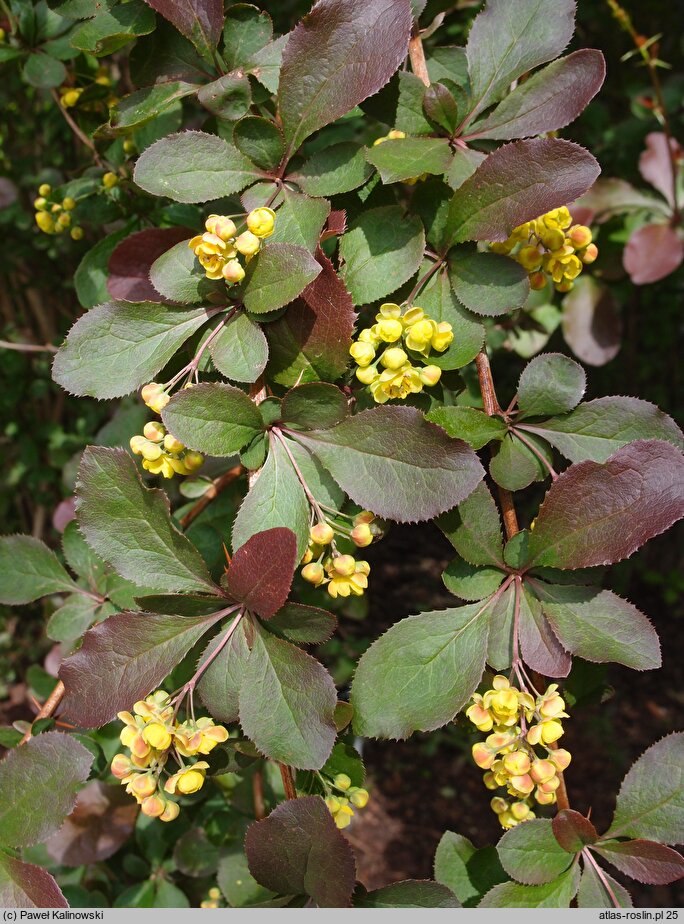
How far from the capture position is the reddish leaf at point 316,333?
0.80 metres

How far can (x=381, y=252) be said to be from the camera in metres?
0.84

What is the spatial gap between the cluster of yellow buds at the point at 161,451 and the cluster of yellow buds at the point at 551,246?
0.44 m

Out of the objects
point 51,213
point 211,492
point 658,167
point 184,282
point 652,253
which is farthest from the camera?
point 658,167

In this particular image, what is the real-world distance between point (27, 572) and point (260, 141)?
0.79 m

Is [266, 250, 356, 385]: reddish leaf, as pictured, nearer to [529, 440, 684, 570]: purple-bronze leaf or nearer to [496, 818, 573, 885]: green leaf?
[529, 440, 684, 570]: purple-bronze leaf

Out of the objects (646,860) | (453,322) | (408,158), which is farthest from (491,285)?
(646,860)

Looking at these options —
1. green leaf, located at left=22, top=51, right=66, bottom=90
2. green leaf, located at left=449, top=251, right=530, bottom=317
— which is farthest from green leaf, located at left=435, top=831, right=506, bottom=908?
green leaf, located at left=22, top=51, right=66, bottom=90

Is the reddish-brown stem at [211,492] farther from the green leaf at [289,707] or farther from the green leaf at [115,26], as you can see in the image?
the green leaf at [115,26]

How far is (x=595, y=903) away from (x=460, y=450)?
1.87ft

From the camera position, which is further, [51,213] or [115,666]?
[51,213]

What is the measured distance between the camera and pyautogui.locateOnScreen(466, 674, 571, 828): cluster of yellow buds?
79 cm

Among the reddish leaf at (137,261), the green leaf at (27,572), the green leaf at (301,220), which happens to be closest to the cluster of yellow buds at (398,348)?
the green leaf at (301,220)

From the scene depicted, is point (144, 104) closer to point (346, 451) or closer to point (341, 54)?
point (341, 54)

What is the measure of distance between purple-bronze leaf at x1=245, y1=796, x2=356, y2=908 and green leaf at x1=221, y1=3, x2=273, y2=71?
0.88 m
